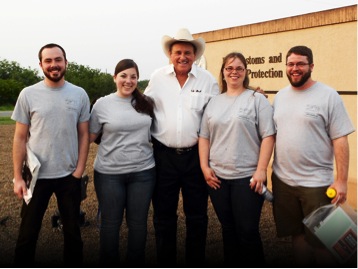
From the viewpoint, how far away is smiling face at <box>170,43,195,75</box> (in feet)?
11.6

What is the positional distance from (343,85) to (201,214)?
3.12 m

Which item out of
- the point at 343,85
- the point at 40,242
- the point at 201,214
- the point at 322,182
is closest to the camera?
the point at 322,182

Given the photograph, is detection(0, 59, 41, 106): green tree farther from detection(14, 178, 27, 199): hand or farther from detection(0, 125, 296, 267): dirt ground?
detection(14, 178, 27, 199): hand

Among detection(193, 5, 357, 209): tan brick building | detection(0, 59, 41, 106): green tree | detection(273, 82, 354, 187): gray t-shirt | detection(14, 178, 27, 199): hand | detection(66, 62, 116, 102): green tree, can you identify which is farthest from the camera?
detection(0, 59, 41, 106): green tree

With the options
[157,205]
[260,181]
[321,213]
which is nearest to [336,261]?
[321,213]

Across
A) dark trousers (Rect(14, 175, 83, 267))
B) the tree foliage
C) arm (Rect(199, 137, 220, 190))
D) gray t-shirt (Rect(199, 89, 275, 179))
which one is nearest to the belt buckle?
arm (Rect(199, 137, 220, 190))

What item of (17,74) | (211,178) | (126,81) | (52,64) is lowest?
(211,178)

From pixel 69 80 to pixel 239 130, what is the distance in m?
36.4

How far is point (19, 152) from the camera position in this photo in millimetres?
3250

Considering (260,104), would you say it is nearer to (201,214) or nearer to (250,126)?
(250,126)

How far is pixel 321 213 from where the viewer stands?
2971 mm

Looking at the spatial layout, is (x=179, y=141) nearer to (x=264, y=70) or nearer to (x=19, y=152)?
(x=19, y=152)

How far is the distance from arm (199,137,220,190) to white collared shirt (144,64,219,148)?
0.11m

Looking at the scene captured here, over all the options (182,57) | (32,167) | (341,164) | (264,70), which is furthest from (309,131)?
(264,70)
